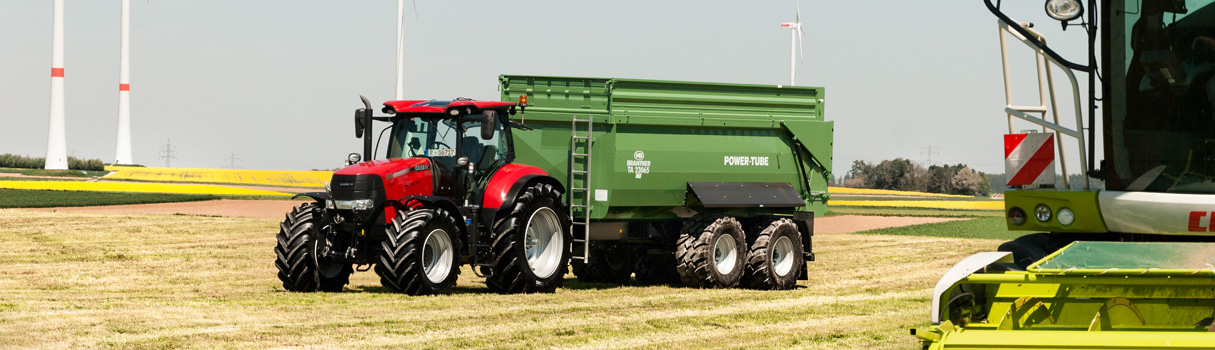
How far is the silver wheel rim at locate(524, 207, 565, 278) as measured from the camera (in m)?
15.2

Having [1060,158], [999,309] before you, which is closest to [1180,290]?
[999,309]

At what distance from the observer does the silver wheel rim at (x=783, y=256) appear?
57.2ft

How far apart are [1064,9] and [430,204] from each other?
8.24 metres

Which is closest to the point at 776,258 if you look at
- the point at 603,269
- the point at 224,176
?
the point at 603,269

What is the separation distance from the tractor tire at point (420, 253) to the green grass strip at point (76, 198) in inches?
907

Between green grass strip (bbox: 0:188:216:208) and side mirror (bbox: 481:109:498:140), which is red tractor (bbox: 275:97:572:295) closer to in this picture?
side mirror (bbox: 481:109:498:140)

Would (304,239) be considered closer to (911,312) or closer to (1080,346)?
(911,312)

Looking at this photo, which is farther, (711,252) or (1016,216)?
(711,252)

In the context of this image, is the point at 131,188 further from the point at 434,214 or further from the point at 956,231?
the point at 434,214

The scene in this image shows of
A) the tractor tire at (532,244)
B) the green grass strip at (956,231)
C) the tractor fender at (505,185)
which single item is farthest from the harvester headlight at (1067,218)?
Answer: the green grass strip at (956,231)

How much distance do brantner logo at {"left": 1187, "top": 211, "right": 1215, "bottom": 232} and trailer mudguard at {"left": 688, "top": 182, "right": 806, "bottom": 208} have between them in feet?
31.0

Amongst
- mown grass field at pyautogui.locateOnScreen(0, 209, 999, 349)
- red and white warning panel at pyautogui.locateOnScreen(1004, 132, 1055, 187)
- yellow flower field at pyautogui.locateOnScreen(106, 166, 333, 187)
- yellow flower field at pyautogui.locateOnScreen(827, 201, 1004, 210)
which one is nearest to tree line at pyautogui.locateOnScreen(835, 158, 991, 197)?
yellow flower field at pyautogui.locateOnScreen(827, 201, 1004, 210)

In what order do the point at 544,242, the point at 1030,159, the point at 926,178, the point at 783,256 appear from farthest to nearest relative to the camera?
the point at 926,178, the point at 783,256, the point at 544,242, the point at 1030,159

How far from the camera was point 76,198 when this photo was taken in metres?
37.4
